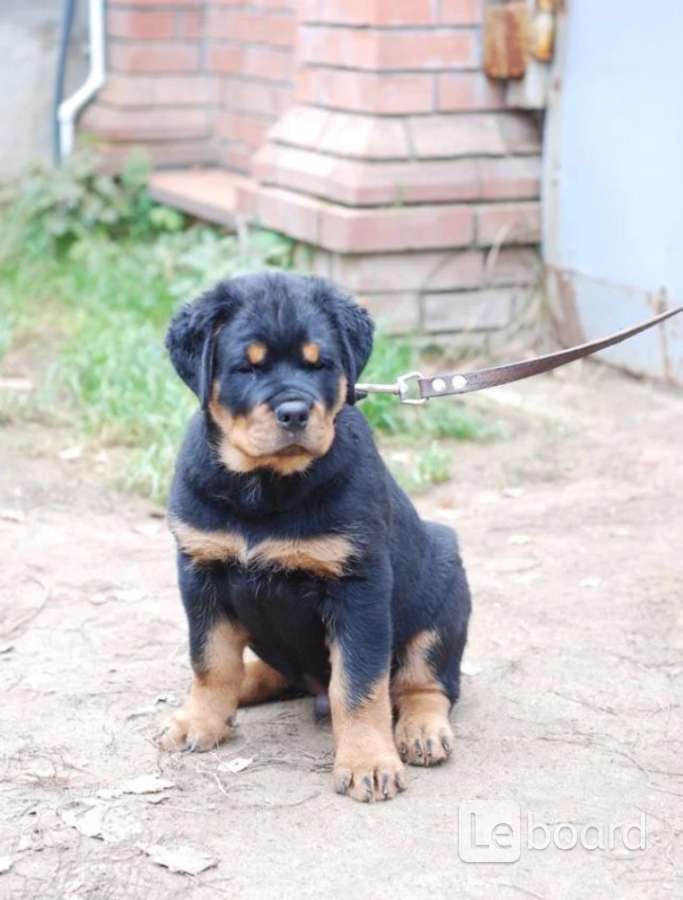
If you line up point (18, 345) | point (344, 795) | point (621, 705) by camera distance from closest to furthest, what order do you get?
point (344, 795), point (621, 705), point (18, 345)

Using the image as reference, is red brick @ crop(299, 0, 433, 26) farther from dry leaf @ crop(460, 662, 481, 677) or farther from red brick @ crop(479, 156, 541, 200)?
dry leaf @ crop(460, 662, 481, 677)

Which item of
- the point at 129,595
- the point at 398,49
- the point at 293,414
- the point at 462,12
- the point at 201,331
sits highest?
the point at 462,12

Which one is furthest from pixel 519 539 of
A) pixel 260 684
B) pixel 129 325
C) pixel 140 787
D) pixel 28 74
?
pixel 28 74

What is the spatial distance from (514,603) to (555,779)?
4.51 feet

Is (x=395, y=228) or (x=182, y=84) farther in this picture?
(x=182, y=84)

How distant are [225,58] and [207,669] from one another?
20.5 feet

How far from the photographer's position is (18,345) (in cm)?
757

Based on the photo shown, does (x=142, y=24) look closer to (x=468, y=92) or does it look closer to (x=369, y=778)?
(x=468, y=92)

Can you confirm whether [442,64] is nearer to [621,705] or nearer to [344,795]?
[621,705]

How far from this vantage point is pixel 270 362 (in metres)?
3.31

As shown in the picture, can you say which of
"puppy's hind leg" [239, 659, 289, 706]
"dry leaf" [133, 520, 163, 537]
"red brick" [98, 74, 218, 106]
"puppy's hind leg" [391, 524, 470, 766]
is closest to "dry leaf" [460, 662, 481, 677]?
"puppy's hind leg" [391, 524, 470, 766]

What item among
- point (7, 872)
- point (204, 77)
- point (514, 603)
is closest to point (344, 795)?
point (7, 872)

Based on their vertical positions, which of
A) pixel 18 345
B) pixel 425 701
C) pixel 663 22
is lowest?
pixel 18 345

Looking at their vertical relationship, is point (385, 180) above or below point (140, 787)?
above
